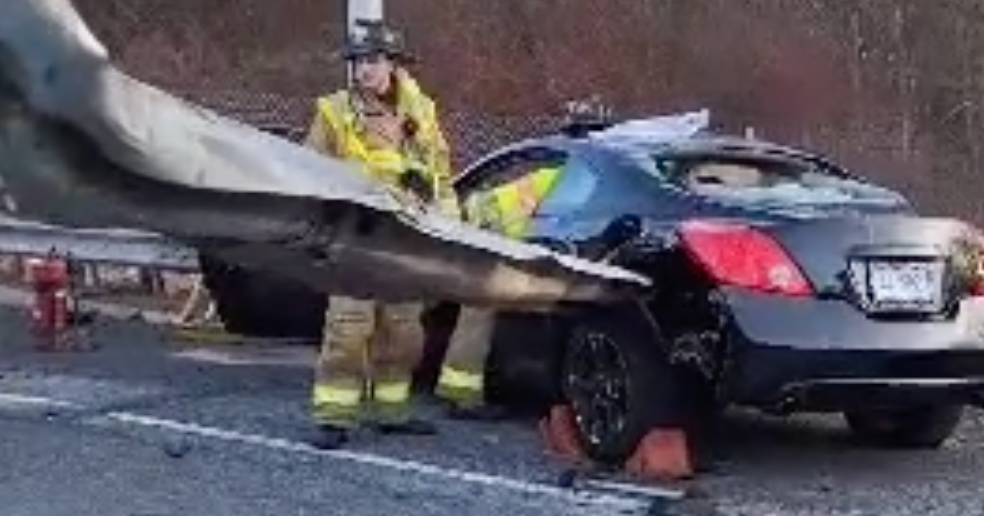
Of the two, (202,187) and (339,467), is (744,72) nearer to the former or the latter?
(339,467)

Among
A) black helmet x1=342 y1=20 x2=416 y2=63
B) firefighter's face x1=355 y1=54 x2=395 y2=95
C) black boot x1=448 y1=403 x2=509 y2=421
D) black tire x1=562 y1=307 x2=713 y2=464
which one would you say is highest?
black helmet x1=342 y1=20 x2=416 y2=63

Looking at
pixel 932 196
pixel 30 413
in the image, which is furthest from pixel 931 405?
pixel 932 196

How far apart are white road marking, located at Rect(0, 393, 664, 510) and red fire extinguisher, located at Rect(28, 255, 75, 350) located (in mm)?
2042

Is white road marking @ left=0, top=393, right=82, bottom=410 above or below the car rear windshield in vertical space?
below

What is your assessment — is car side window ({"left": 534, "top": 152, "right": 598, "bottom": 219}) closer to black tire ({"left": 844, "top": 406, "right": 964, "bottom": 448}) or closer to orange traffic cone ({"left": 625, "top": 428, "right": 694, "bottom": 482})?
orange traffic cone ({"left": 625, "top": 428, "right": 694, "bottom": 482})

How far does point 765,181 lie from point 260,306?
3257 mm

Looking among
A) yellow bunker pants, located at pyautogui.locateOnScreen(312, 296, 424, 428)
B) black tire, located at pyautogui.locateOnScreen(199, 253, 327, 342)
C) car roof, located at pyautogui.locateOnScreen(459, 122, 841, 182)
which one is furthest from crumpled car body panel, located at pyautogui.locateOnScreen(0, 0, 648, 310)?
black tire, located at pyautogui.locateOnScreen(199, 253, 327, 342)

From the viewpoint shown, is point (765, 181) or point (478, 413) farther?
point (478, 413)

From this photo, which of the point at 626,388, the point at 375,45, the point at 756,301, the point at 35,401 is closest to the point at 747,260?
the point at 756,301

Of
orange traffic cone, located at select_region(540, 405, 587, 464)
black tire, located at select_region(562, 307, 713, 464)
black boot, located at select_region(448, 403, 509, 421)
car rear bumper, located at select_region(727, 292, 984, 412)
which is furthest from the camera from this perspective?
black boot, located at select_region(448, 403, 509, 421)

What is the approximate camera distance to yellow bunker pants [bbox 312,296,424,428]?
8.59 m

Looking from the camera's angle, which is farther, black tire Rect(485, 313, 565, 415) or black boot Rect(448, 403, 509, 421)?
black boot Rect(448, 403, 509, 421)

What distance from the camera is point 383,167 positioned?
827 centimetres

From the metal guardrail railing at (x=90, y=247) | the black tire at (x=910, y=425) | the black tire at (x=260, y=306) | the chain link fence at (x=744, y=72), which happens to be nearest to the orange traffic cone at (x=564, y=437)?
the black tire at (x=910, y=425)
